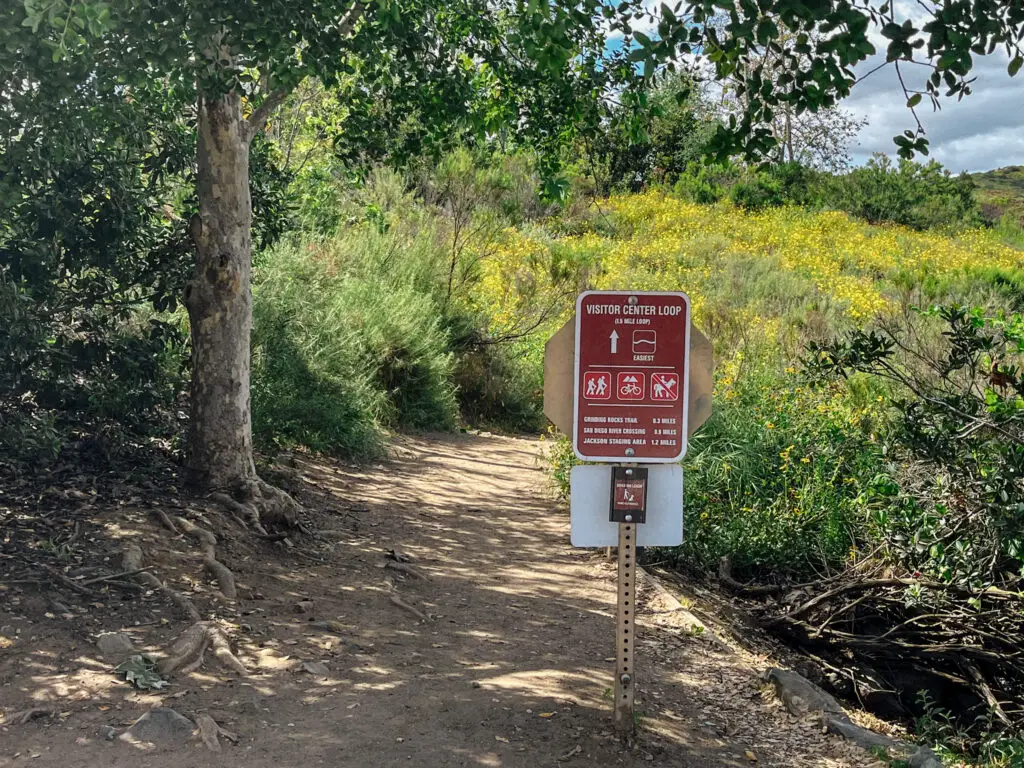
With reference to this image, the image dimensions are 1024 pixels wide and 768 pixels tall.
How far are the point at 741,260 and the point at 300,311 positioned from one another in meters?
11.9

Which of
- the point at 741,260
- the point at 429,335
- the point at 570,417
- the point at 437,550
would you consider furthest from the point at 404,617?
the point at 741,260

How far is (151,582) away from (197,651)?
35.4 inches

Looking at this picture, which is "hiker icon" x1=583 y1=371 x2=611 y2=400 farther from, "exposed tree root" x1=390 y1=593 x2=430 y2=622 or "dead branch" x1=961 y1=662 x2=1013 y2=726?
"dead branch" x1=961 y1=662 x2=1013 y2=726

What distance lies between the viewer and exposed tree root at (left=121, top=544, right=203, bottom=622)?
525cm

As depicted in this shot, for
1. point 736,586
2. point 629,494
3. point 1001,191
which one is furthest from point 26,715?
point 1001,191

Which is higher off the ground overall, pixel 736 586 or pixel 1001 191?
pixel 1001 191

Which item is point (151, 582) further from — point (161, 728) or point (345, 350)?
point (345, 350)

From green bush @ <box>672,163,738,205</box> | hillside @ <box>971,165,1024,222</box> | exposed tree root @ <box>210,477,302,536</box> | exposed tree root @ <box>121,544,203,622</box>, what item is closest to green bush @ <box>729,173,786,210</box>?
green bush @ <box>672,163,738,205</box>

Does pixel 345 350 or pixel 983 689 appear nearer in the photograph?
pixel 983 689

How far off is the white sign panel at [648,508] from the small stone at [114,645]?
223 cm

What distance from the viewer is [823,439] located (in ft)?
26.3

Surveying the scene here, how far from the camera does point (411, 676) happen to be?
4832mm

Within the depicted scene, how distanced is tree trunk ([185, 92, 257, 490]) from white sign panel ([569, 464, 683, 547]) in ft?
12.4

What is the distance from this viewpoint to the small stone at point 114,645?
4.66 m
